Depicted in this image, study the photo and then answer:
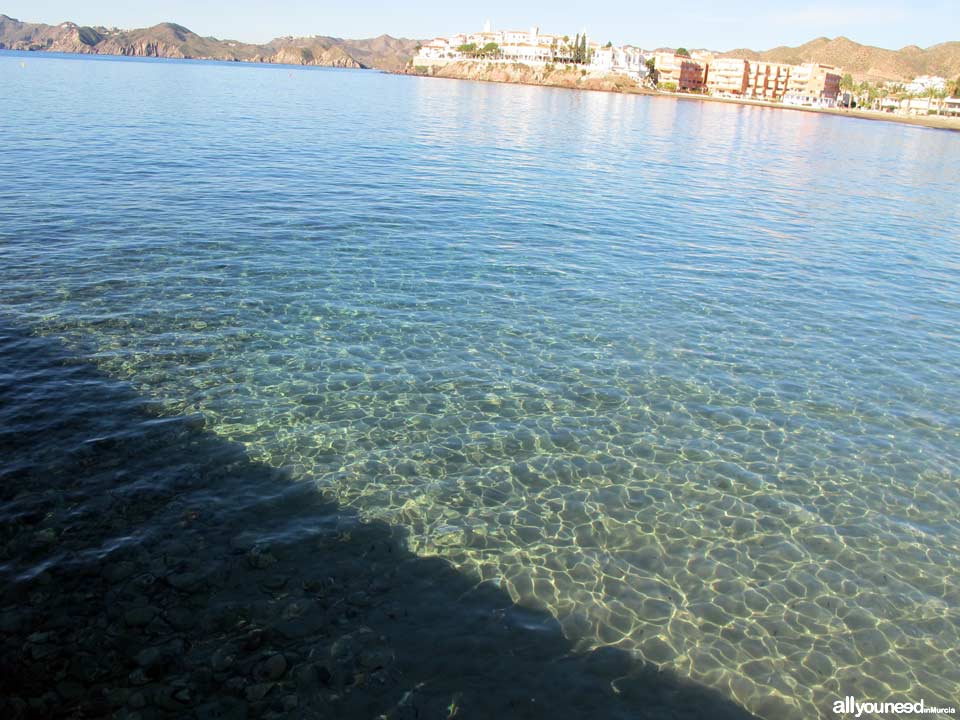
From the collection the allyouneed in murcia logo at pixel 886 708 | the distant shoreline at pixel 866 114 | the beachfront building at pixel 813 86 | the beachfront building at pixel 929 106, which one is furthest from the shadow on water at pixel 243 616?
the beachfront building at pixel 813 86

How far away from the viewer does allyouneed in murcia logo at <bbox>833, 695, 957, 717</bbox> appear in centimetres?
700

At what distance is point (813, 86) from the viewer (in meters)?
192

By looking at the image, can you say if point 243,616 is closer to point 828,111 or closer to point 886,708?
point 886,708

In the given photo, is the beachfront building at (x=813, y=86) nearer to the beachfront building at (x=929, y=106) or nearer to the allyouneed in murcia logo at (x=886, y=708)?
the beachfront building at (x=929, y=106)

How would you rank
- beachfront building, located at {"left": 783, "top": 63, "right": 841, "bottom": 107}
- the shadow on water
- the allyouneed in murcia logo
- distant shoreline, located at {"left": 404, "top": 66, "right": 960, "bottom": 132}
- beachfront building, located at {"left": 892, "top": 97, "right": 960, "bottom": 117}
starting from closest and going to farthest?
the shadow on water
the allyouneed in murcia logo
distant shoreline, located at {"left": 404, "top": 66, "right": 960, "bottom": 132}
beachfront building, located at {"left": 892, "top": 97, "right": 960, "bottom": 117}
beachfront building, located at {"left": 783, "top": 63, "right": 841, "bottom": 107}

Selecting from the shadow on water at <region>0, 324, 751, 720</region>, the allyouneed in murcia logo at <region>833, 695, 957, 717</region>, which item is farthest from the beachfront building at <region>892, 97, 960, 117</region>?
the shadow on water at <region>0, 324, 751, 720</region>

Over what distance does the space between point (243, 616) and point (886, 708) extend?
773 cm

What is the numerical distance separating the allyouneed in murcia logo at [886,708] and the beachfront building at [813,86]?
214221 mm

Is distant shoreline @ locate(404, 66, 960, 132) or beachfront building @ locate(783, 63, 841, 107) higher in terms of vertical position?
beachfront building @ locate(783, 63, 841, 107)

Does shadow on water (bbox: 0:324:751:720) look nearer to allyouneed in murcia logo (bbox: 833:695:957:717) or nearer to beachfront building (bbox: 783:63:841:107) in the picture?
allyouneed in murcia logo (bbox: 833:695:957:717)

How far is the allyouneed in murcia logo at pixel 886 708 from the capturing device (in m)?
7.00

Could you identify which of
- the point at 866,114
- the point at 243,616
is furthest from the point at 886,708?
the point at 866,114

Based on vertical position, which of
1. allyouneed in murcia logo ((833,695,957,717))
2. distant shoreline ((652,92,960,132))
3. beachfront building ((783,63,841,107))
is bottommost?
allyouneed in murcia logo ((833,695,957,717))

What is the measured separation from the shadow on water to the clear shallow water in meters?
0.60
